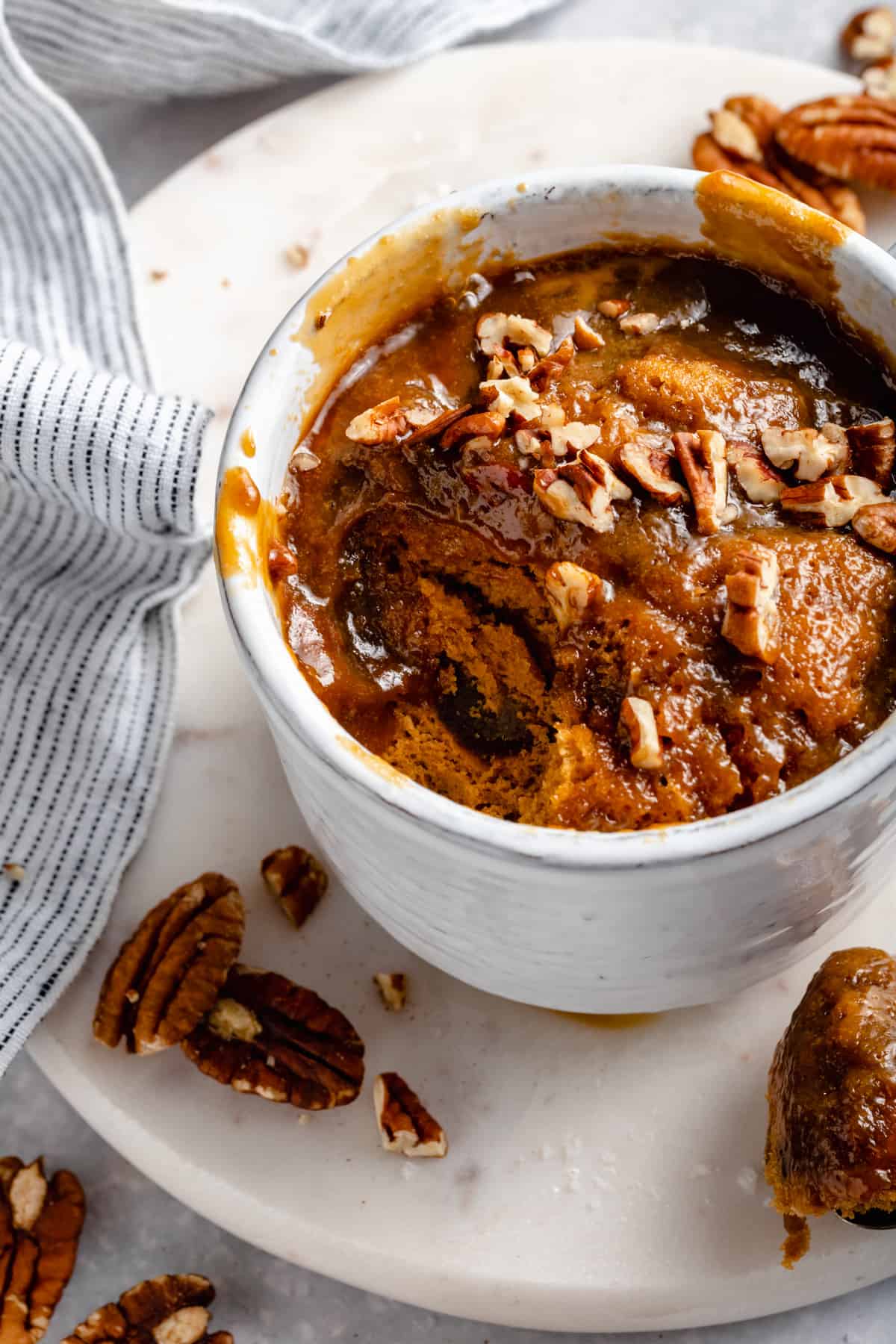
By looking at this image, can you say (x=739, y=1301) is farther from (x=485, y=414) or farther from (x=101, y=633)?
(x=101, y=633)

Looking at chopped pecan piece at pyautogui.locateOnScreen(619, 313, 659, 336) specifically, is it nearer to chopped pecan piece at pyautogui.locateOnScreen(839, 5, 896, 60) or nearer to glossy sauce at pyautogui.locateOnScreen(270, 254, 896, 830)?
glossy sauce at pyautogui.locateOnScreen(270, 254, 896, 830)

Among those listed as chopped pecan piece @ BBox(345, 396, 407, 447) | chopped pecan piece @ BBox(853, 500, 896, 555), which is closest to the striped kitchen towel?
chopped pecan piece @ BBox(345, 396, 407, 447)

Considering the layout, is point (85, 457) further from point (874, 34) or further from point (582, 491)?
point (874, 34)

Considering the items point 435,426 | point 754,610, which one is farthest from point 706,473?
point 435,426

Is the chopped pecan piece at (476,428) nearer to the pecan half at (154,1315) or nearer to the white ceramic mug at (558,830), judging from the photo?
the white ceramic mug at (558,830)

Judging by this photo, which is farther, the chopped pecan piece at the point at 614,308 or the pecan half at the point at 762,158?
the pecan half at the point at 762,158

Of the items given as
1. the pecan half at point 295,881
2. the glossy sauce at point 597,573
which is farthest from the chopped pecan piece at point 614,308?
the pecan half at point 295,881

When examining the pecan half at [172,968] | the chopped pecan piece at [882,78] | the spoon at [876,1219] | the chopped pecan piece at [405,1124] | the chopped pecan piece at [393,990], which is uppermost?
the chopped pecan piece at [882,78]
